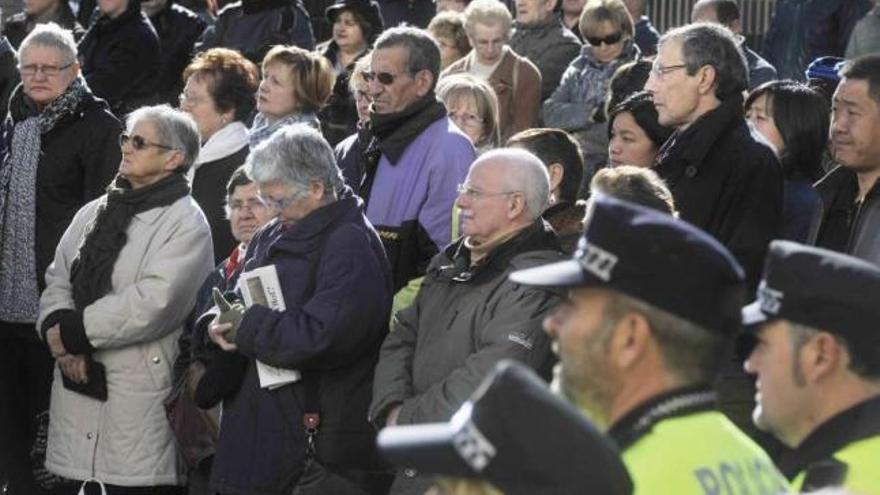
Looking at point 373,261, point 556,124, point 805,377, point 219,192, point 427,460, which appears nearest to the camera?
point 427,460

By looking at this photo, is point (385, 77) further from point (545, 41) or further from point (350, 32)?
point (545, 41)

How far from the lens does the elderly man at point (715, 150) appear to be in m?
7.29

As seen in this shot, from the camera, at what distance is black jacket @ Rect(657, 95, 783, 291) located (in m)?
7.27

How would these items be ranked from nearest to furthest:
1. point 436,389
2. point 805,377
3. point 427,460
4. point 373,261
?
1. point 427,460
2. point 805,377
3. point 436,389
4. point 373,261

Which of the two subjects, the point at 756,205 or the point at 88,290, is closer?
the point at 756,205

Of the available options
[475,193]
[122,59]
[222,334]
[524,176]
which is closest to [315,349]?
[222,334]

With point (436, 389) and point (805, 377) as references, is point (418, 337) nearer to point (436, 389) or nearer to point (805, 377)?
point (436, 389)

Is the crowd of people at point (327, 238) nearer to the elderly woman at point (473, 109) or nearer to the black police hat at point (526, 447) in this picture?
the elderly woman at point (473, 109)

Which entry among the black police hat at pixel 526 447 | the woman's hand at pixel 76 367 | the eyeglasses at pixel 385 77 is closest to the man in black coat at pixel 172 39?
the eyeglasses at pixel 385 77

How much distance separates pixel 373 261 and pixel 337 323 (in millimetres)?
290

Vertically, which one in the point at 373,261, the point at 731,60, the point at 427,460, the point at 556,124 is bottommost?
the point at 556,124

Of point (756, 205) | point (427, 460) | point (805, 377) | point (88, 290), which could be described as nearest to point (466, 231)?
point (756, 205)

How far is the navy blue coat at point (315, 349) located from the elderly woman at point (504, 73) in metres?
3.65

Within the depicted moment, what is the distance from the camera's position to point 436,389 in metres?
6.75
